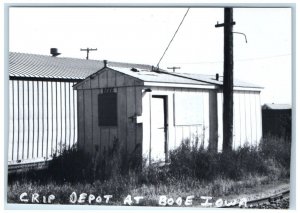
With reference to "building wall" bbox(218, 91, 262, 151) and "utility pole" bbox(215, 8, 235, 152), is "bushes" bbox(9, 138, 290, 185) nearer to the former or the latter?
"utility pole" bbox(215, 8, 235, 152)

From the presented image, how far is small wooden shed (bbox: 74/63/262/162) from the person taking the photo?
10.5 metres

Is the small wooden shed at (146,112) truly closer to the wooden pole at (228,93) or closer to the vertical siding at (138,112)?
the vertical siding at (138,112)

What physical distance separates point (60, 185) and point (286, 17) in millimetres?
6388

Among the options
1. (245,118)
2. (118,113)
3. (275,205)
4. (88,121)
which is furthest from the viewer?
(245,118)

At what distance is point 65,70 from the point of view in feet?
54.5

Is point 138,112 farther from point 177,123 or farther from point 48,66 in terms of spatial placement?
point 48,66

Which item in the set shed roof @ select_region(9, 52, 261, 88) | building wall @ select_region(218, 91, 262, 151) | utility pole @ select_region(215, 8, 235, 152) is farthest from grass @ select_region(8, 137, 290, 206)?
shed roof @ select_region(9, 52, 261, 88)

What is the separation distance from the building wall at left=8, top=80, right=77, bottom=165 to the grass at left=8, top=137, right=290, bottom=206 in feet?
7.33

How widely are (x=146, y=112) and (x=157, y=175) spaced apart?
1.76m

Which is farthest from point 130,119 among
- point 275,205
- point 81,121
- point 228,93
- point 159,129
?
point 275,205

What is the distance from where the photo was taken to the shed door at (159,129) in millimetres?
10719

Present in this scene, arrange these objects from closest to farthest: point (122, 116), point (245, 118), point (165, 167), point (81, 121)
Result: 1. point (165, 167)
2. point (122, 116)
3. point (81, 121)
4. point (245, 118)
